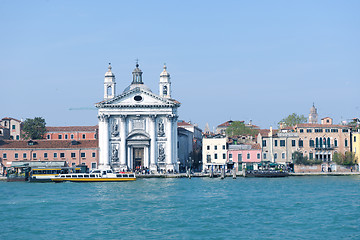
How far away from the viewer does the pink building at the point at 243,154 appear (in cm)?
6975

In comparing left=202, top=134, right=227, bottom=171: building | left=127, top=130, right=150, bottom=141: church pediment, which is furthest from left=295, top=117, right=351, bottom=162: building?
left=127, top=130, right=150, bottom=141: church pediment

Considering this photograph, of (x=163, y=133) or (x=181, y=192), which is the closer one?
(x=181, y=192)

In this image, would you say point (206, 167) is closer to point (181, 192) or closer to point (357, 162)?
point (357, 162)

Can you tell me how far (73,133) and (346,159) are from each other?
30.9 metres

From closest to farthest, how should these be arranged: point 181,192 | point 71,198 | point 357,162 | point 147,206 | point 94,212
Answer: point 94,212 → point 147,206 → point 71,198 → point 181,192 → point 357,162

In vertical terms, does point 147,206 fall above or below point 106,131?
below

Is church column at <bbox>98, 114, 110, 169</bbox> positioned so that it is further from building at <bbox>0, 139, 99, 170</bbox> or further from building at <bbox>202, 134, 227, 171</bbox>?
building at <bbox>202, 134, 227, 171</bbox>

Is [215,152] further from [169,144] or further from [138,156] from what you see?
[138,156]

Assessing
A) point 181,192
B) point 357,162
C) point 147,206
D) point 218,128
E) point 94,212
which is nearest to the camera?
point 94,212

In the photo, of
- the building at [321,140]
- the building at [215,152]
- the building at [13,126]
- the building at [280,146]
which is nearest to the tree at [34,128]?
the building at [13,126]

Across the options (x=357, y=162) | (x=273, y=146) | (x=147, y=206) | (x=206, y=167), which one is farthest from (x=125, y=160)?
(x=147, y=206)

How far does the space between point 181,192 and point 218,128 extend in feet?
193

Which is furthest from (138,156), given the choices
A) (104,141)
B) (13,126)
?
(13,126)

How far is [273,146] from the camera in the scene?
226 feet
